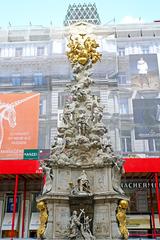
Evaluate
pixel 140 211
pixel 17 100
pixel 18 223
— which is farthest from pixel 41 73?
pixel 140 211

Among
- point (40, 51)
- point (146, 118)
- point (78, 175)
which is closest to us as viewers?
point (78, 175)

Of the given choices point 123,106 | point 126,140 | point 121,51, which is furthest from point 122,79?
point 126,140

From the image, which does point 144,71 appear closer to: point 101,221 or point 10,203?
point 10,203

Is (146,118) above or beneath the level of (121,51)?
beneath

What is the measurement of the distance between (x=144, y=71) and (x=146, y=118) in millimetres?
3595

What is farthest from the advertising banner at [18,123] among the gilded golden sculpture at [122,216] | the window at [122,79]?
the gilded golden sculpture at [122,216]

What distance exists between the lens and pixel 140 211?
19.4m

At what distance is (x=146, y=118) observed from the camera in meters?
18.8

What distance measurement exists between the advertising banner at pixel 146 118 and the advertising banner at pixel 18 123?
6089mm

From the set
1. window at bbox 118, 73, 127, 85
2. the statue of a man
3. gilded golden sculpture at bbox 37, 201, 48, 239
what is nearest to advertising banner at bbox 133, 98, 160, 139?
window at bbox 118, 73, 127, 85

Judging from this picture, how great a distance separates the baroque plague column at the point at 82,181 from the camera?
9750 mm

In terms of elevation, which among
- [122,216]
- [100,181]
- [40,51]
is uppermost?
[40,51]

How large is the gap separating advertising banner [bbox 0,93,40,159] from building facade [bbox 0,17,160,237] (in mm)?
366

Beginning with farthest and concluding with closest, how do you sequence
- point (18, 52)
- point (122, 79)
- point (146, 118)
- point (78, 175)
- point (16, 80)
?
point (18, 52), point (16, 80), point (122, 79), point (146, 118), point (78, 175)
